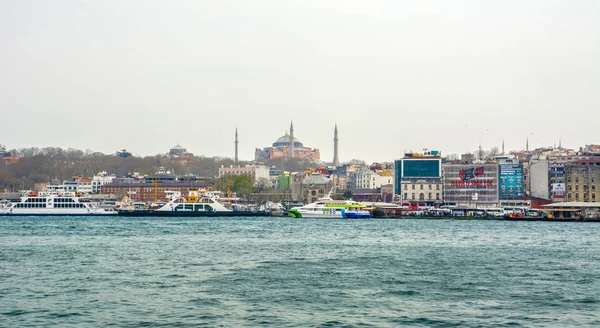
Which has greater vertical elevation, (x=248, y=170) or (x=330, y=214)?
(x=248, y=170)

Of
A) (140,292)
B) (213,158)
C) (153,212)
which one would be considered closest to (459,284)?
(140,292)

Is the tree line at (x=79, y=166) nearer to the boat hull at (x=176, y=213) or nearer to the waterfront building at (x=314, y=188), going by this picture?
the waterfront building at (x=314, y=188)

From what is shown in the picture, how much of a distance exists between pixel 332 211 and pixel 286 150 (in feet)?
408

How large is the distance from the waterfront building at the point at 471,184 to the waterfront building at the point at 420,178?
232cm

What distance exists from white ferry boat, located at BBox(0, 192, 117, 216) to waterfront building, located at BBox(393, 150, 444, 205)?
31.2 meters

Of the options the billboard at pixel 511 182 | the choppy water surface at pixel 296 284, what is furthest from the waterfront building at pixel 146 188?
the choppy water surface at pixel 296 284

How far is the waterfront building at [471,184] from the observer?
76438 mm

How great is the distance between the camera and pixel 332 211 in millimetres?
64438

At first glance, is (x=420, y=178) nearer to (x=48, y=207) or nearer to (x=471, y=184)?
(x=471, y=184)

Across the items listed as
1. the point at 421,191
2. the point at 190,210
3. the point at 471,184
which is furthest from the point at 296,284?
the point at 421,191

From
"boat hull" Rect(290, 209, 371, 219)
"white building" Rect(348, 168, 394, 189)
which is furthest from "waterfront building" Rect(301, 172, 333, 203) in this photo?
"boat hull" Rect(290, 209, 371, 219)

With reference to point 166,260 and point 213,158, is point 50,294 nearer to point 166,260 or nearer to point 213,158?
point 166,260

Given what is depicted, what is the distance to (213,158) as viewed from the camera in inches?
6038

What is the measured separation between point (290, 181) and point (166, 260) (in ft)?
305
